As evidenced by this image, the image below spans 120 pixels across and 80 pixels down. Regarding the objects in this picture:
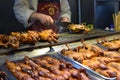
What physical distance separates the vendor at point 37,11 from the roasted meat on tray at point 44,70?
3.02ft

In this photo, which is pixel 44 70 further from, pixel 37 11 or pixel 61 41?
pixel 37 11

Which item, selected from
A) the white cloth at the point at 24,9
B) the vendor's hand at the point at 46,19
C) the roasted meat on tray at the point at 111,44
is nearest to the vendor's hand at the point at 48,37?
the vendor's hand at the point at 46,19

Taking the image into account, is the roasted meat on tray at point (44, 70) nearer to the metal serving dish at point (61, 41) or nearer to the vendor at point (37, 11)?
the metal serving dish at point (61, 41)

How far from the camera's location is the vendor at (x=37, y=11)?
2.62 m

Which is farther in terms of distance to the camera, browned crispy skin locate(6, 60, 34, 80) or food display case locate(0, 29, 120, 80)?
food display case locate(0, 29, 120, 80)

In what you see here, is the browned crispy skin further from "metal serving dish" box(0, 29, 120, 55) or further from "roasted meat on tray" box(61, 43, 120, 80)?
"roasted meat on tray" box(61, 43, 120, 80)

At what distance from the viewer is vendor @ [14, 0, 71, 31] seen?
262cm

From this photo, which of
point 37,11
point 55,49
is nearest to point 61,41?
point 55,49

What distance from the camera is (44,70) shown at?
1.45 m

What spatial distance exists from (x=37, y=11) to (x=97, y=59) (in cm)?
153

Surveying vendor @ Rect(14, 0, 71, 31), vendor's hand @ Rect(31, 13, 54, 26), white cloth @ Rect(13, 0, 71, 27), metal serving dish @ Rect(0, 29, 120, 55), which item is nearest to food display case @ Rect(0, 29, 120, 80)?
metal serving dish @ Rect(0, 29, 120, 55)

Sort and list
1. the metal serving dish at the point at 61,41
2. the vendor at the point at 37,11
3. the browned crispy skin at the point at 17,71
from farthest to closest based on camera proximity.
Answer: the vendor at the point at 37,11, the metal serving dish at the point at 61,41, the browned crispy skin at the point at 17,71

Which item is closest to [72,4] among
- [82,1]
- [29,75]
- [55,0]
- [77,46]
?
[82,1]

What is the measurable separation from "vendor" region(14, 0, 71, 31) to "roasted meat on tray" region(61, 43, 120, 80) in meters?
0.74
